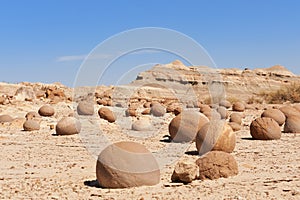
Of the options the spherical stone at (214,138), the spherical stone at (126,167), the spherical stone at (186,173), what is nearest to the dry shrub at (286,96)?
the spherical stone at (214,138)

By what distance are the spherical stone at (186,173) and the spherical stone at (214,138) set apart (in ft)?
8.80

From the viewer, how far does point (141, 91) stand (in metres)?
42.2

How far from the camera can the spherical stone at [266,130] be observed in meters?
12.7

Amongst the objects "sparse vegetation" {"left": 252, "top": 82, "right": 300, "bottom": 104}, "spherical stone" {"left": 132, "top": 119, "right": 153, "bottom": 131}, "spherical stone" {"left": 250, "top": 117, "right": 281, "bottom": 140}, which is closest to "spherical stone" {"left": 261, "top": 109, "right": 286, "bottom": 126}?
"spherical stone" {"left": 250, "top": 117, "right": 281, "bottom": 140}

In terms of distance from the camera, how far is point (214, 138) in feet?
31.7

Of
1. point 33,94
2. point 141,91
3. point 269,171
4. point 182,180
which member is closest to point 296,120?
point 269,171

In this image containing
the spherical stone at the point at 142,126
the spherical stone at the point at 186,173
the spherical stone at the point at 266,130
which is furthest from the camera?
the spherical stone at the point at 142,126

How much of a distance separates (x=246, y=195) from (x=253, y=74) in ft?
155

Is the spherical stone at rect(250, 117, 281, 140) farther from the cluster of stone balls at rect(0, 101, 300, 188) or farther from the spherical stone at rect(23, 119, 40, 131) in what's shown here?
the spherical stone at rect(23, 119, 40, 131)

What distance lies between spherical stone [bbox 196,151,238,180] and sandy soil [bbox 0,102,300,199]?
0.16 metres

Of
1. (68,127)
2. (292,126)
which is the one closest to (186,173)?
(68,127)

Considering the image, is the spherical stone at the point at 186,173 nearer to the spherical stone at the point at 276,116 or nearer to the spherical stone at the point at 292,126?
the spherical stone at the point at 292,126

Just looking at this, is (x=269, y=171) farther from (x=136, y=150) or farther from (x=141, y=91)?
(x=141, y=91)

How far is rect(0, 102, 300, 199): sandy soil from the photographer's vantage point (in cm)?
626
